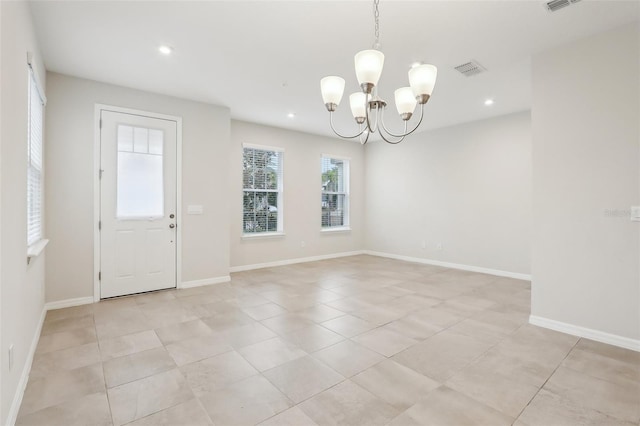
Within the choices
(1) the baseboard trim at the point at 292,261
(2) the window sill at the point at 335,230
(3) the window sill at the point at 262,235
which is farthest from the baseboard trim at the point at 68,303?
(2) the window sill at the point at 335,230

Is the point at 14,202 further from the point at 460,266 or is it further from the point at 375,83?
the point at 460,266

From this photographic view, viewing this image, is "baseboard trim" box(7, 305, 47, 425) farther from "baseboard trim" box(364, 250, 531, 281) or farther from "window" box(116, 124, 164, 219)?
"baseboard trim" box(364, 250, 531, 281)

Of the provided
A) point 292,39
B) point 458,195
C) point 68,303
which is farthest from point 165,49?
point 458,195

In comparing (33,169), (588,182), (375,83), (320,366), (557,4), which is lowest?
(320,366)

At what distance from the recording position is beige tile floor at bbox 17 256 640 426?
6.09ft

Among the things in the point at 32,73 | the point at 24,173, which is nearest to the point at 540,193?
the point at 24,173

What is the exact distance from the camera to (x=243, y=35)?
9.45 feet

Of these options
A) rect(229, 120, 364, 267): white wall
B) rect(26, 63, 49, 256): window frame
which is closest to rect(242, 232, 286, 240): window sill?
rect(229, 120, 364, 267): white wall

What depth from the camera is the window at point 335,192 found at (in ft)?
23.7

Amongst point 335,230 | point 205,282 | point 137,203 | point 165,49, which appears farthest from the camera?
point 335,230

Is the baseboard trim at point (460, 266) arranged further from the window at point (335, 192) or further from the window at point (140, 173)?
the window at point (140, 173)

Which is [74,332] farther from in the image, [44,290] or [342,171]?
[342,171]

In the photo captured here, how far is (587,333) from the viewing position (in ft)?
9.46

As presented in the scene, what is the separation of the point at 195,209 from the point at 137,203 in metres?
0.76
